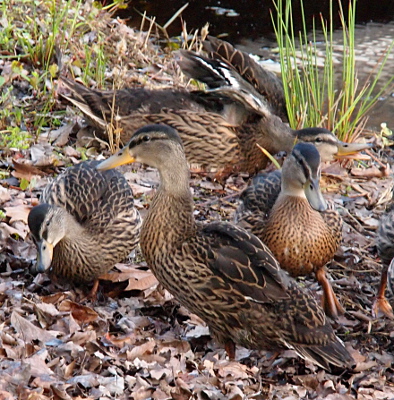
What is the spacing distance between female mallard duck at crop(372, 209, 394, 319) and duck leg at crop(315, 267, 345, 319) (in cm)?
31

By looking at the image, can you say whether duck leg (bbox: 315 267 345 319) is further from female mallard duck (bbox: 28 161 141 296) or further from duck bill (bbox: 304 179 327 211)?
female mallard duck (bbox: 28 161 141 296)

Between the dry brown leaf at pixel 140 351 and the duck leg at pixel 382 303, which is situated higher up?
the dry brown leaf at pixel 140 351

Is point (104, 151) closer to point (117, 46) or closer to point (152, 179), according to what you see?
point (152, 179)

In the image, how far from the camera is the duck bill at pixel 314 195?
5562 millimetres

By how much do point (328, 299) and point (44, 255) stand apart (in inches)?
80.9

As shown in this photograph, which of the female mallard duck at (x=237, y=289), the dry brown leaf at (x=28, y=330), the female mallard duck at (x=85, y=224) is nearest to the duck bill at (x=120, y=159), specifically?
the female mallard duck at (x=85, y=224)

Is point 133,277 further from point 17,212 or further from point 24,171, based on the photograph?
point 24,171

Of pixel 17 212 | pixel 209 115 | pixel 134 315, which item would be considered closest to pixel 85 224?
pixel 17 212

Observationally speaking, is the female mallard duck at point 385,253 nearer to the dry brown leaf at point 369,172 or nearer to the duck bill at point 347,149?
the duck bill at point 347,149

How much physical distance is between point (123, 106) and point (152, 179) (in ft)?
2.90

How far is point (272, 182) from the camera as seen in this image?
648 cm

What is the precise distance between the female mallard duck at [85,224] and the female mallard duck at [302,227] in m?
0.97

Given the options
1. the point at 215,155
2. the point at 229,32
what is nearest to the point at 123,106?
the point at 215,155

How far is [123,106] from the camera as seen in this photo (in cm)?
777
